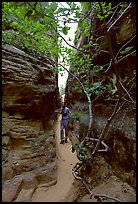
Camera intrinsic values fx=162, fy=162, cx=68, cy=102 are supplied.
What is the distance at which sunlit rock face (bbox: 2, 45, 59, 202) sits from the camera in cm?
548

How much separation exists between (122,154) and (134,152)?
1.75ft

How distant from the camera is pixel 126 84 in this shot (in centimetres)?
575

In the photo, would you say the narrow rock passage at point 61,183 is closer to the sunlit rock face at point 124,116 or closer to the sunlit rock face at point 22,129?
the sunlit rock face at point 22,129

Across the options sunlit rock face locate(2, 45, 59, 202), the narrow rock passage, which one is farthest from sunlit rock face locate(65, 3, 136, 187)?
sunlit rock face locate(2, 45, 59, 202)

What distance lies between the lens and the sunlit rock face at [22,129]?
5484mm

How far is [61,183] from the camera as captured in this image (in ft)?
20.6

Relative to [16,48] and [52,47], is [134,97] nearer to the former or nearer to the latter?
[52,47]

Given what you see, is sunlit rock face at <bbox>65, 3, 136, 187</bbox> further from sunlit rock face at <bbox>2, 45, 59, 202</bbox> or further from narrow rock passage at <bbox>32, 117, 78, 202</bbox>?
sunlit rock face at <bbox>2, 45, 59, 202</bbox>

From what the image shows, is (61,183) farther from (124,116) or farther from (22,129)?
(124,116)

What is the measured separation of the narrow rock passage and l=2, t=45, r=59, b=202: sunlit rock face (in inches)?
11.6

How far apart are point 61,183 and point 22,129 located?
101 inches

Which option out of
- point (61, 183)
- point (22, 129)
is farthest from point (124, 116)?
point (22, 129)

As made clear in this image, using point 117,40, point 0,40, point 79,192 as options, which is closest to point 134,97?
point 117,40

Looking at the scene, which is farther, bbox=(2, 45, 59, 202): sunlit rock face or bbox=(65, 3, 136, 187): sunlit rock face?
bbox=(2, 45, 59, 202): sunlit rock face
